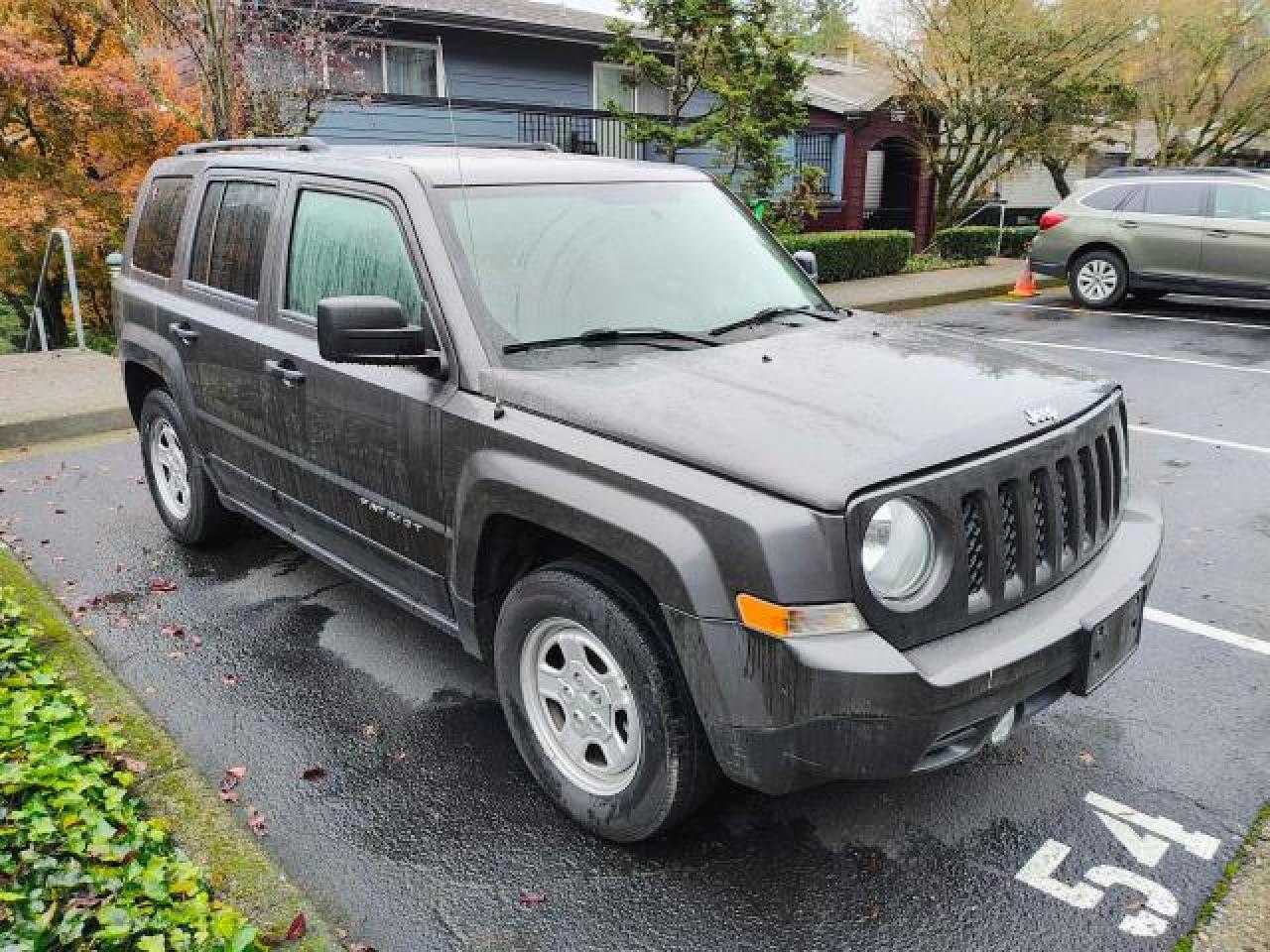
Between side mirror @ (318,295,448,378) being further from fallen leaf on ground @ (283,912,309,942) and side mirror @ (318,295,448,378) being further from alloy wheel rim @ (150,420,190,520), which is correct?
alloy wheel rim @ (150,420,190,520)

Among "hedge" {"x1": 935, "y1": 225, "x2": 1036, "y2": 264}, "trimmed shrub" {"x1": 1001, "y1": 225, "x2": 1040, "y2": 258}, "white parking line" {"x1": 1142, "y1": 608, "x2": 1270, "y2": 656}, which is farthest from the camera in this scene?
"trimmed shrub" {"x1": 1001, "y1": 225, "x2": 1040, "y2": 258}

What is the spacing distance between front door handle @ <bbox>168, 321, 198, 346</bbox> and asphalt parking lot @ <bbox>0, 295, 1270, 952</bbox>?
1.17 meters

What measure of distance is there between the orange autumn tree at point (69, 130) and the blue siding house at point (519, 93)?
7.82 ft

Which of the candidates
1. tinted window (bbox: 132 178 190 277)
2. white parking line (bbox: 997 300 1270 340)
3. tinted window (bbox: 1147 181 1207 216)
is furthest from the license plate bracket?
tinted window (bbox: 1147 181 1207 216)

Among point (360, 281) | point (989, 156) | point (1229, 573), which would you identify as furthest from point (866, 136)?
point (360, 281)

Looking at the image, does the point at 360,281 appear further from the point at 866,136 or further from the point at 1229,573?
the point at 866,136

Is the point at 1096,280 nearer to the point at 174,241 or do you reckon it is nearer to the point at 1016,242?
the point at 1016,242

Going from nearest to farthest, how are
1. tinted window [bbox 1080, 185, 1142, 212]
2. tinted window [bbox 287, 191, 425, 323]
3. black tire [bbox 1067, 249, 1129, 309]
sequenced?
tinted window [bbox 287, 191, 425, 323] < tinted window [bbox 1080, 185, 1142, 212] < black tire [bbox 1067, 249, 1129, 309]

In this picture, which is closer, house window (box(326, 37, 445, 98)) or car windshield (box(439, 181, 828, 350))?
car windshield (box(439, 181, 828, 350))

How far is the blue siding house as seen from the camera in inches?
605

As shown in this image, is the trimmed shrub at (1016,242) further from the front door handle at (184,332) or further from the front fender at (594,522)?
the front fender at (594,522)

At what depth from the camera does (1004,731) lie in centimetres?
272

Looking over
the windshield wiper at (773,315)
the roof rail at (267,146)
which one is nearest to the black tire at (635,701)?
the windshield wiper at (773,315)

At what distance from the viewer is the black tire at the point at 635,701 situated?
2717mm
